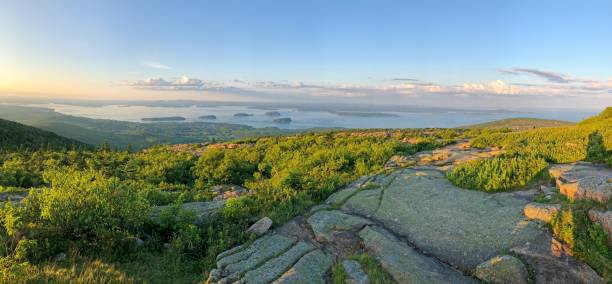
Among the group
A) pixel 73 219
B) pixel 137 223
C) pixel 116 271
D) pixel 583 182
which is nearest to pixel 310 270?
pixel 116 271

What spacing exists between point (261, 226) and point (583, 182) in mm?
7807

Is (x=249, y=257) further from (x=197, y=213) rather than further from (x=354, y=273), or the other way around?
(x=197, y=213)

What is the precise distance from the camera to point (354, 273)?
5.50 metres

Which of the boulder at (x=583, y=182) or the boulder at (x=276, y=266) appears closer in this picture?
the boulder at (x=276, y=266)

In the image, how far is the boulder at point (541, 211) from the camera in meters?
6.47

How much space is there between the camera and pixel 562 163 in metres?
10.4

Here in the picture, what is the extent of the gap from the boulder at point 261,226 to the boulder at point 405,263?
7.67 ft

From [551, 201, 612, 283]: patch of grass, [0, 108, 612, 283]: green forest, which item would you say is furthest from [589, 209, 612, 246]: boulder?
[0, 108, 612, 283]: green forest

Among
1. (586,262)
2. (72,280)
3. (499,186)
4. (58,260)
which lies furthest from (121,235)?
(499,186)

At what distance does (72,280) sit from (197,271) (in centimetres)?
204

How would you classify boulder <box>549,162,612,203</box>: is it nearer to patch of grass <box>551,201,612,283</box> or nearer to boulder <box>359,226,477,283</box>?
patch of grass <box>551,201,612,283</box>

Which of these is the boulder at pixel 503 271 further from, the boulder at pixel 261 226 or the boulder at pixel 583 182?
the boulder at pixel 261 226

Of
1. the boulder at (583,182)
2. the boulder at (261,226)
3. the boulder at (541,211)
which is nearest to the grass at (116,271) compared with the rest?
the boulder at (261,226)

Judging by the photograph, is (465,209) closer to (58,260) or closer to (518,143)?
(58,260)
